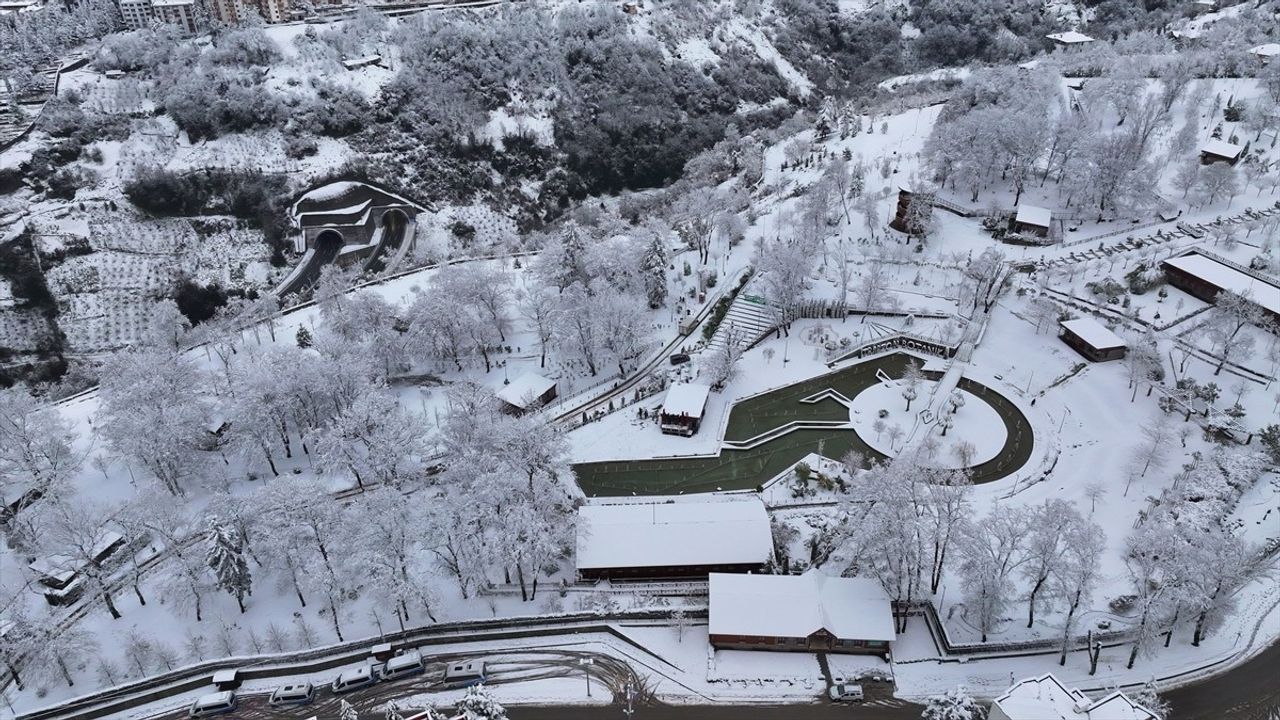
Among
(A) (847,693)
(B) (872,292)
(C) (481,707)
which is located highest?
(B) (872,292)

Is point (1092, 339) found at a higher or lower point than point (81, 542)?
higher

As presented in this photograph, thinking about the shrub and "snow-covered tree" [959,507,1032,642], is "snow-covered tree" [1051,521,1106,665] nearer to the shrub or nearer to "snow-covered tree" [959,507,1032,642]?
"snow-covered tree" [959,507,1032,642]

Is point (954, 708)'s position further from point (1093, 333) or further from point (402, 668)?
point (1093, 333)

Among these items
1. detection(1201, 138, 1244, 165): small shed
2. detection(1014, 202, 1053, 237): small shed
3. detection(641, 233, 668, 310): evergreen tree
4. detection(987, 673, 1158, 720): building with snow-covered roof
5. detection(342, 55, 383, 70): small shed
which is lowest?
detection(987, 673, 1158, 720): building with snow-covered roof

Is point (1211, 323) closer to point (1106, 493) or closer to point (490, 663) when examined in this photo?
point (1106, 493)

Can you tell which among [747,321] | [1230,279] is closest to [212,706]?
[747,321]

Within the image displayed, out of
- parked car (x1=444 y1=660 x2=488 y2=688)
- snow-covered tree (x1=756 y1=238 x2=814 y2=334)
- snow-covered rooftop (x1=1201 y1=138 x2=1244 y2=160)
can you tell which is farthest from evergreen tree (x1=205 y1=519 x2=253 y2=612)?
snow-covered rooftop (x1=1201 y1=138 x2=1244 y2=160)
